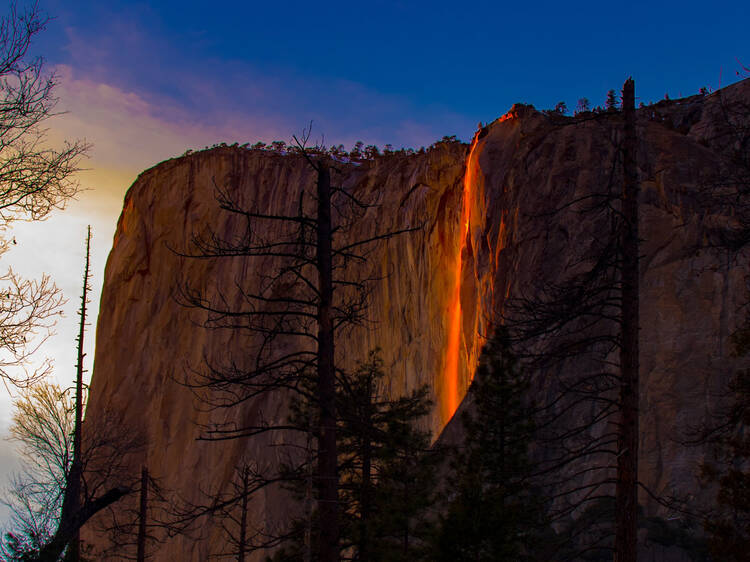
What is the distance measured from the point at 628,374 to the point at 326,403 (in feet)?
12.8

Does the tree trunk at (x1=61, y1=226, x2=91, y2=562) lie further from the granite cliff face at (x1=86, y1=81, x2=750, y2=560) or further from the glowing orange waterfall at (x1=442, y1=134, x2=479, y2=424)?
the glowing orange waterfall at (x1=442, y1=134, x2=479, y2=424)

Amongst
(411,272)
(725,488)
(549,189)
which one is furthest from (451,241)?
(725,488)

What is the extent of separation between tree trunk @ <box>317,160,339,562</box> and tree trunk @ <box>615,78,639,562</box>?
3.50 meters

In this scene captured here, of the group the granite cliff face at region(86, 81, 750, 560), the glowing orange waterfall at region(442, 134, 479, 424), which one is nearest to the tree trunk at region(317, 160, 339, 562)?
the granite cliff face at region(86, 81, 750, 560)

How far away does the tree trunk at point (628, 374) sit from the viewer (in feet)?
29.9

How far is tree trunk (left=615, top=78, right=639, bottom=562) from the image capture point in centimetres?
911

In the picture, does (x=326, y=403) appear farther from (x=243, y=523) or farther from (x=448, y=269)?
(x=448, y=269)

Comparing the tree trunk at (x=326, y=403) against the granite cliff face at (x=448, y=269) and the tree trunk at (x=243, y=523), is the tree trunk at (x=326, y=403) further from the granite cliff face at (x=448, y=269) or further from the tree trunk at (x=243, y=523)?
the granite cliff face at (x=448, y=269)

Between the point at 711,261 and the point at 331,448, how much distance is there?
1980cm

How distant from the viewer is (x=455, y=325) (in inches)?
1320

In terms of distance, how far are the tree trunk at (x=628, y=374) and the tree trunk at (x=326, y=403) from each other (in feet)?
11.5

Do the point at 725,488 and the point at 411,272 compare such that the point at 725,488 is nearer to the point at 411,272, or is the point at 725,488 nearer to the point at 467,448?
the point at 467,448

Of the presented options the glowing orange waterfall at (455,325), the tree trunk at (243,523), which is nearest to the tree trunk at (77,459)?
the tree trunk at (243,523)

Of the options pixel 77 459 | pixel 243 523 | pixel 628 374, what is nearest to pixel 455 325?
pixel 243 523
